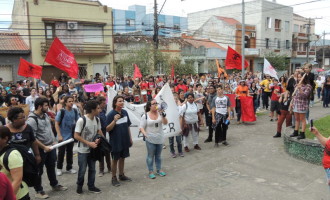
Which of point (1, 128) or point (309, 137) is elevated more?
point (1, 128)

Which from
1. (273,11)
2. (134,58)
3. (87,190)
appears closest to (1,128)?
(87,190)

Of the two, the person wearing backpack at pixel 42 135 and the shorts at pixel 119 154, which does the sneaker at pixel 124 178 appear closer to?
the shorts at pixel 119 154

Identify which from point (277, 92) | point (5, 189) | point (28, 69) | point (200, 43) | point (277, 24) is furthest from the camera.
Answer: point (277, 24)

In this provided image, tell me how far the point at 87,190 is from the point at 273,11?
4613cm

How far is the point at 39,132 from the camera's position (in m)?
5.25

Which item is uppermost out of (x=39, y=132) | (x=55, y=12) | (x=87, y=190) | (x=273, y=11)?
(x=273, y=11)

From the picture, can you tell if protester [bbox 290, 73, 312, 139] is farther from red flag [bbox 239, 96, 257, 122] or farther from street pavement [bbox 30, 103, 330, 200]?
red flag [bbox 239, 96, 257, 122]

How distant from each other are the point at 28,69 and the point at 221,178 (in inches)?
367

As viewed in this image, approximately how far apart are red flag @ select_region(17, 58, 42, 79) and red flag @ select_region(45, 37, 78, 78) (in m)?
1.86

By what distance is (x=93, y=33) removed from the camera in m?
25.0

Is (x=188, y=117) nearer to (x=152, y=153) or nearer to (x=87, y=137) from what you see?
(x=152, y=153)

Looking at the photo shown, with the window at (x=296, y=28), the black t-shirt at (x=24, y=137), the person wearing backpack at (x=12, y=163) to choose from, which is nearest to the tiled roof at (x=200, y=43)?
the window at (x=296, y=28)

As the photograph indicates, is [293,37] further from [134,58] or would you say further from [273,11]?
[134,58]

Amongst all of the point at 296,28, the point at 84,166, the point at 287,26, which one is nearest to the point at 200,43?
the point at 287,26
